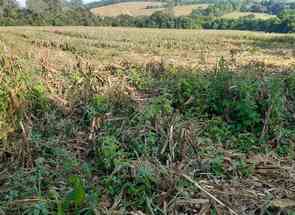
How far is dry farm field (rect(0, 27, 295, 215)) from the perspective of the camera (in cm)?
314

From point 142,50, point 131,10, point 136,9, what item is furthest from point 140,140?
point 136,9

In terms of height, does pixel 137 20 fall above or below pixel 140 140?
above

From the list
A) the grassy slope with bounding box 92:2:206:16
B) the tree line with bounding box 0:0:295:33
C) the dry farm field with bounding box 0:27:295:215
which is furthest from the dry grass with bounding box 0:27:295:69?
the grassy slope with bounding box 92:2:206:16

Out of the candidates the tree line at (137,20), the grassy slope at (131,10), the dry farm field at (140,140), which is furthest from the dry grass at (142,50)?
the grassy slope at (131,10)

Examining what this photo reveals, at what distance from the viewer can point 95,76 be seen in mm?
5617

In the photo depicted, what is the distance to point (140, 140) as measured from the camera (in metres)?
4.04

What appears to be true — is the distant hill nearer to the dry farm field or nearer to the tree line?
the tree line

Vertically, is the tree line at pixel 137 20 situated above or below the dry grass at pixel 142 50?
above

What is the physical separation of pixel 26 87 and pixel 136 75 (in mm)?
1802

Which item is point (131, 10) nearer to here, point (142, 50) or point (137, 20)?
point (137, 20)

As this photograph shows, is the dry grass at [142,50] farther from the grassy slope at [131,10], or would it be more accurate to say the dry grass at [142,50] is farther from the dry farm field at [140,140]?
the grassy slope at [131,10]

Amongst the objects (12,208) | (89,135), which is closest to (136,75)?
(89,135)

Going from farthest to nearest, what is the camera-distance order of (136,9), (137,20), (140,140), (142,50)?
(136,9) → (137,20) → (142,50) → (140,140)

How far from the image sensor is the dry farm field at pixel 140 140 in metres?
3.14
